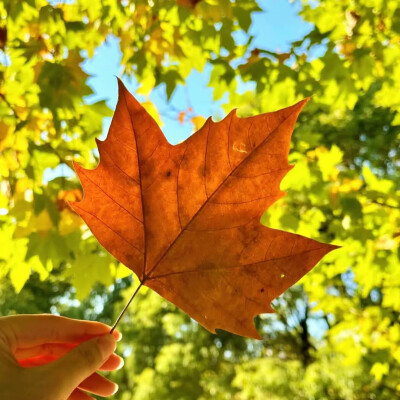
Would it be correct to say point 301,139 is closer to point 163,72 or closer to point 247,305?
point 163,72

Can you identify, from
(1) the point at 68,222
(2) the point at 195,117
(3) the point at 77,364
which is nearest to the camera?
(3) the point at 77,364

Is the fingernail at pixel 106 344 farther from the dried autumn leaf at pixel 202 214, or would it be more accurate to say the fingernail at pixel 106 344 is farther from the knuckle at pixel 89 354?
the dried autumn leaf at pixel 202 214

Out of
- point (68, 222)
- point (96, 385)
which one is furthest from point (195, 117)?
point (96, 385)

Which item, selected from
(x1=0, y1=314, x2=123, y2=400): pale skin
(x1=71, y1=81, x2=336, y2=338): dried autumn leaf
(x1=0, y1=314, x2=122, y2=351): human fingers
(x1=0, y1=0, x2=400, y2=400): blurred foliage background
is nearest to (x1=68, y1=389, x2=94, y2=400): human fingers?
(x1=0, y1=314, x2=123, y2=400): pale skin

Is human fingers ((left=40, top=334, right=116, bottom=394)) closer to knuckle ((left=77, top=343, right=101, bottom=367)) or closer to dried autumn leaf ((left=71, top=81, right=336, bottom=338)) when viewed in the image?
knuckle ((left=77, top=343, right=101, bottom=367))

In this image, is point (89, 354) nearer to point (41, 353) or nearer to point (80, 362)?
point (80, 362)
